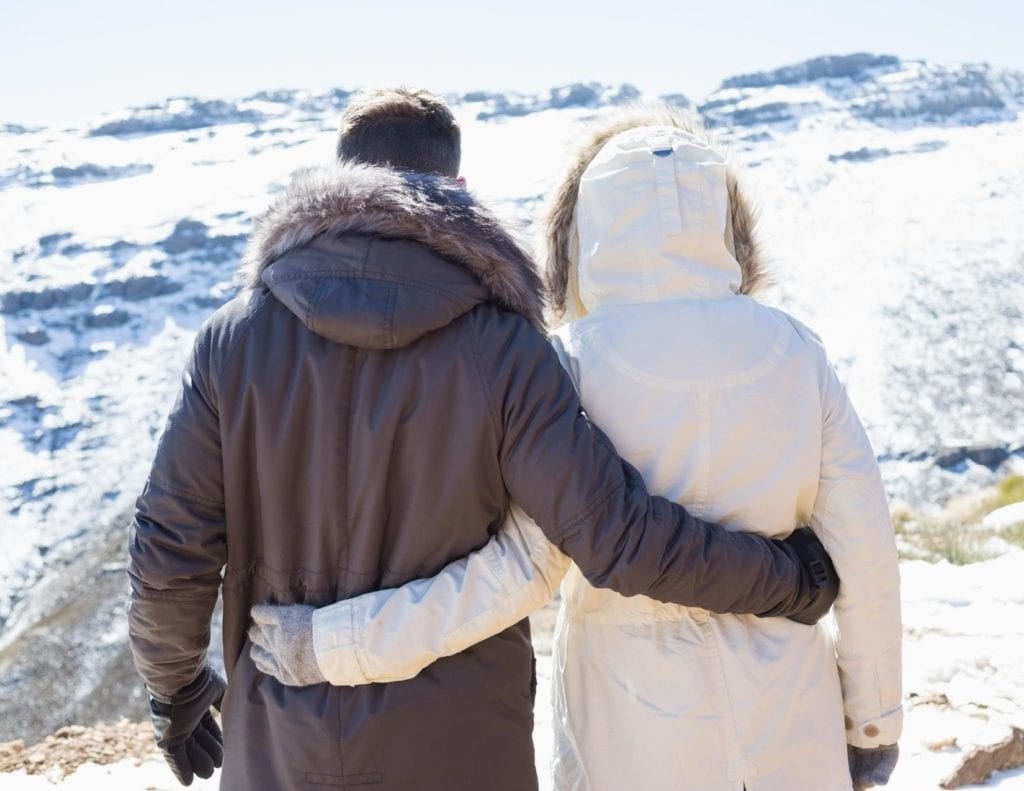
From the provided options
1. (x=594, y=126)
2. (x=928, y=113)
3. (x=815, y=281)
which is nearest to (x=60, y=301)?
(x=815, y=281)

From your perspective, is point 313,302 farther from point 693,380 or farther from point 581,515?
point 693,380

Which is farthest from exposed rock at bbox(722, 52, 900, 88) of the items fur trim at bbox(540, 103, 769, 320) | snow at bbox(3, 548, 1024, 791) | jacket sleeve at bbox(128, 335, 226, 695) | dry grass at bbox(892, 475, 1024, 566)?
jacket sleeve at bbox(128, 335, 226, 695)

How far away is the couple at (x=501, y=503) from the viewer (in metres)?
1.75

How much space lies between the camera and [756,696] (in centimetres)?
194

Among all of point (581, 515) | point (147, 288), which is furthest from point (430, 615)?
point (147, 288)

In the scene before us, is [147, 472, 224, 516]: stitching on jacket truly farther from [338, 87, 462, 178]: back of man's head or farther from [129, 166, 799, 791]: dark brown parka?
[338, 87, 462, 178]: back of man's head

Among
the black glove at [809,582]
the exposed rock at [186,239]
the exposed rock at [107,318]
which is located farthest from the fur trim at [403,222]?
the exposed rock at [186,239]

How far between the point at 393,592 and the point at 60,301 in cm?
6193

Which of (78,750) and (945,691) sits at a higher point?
(945,691)

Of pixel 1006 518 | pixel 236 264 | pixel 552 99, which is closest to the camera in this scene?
pixel 1006 518

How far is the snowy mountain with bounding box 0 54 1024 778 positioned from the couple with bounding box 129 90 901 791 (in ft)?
0.81

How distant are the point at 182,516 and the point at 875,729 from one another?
1.43 metres

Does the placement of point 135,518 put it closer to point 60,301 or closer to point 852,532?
point 852,532

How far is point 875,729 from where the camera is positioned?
2.10 meters
